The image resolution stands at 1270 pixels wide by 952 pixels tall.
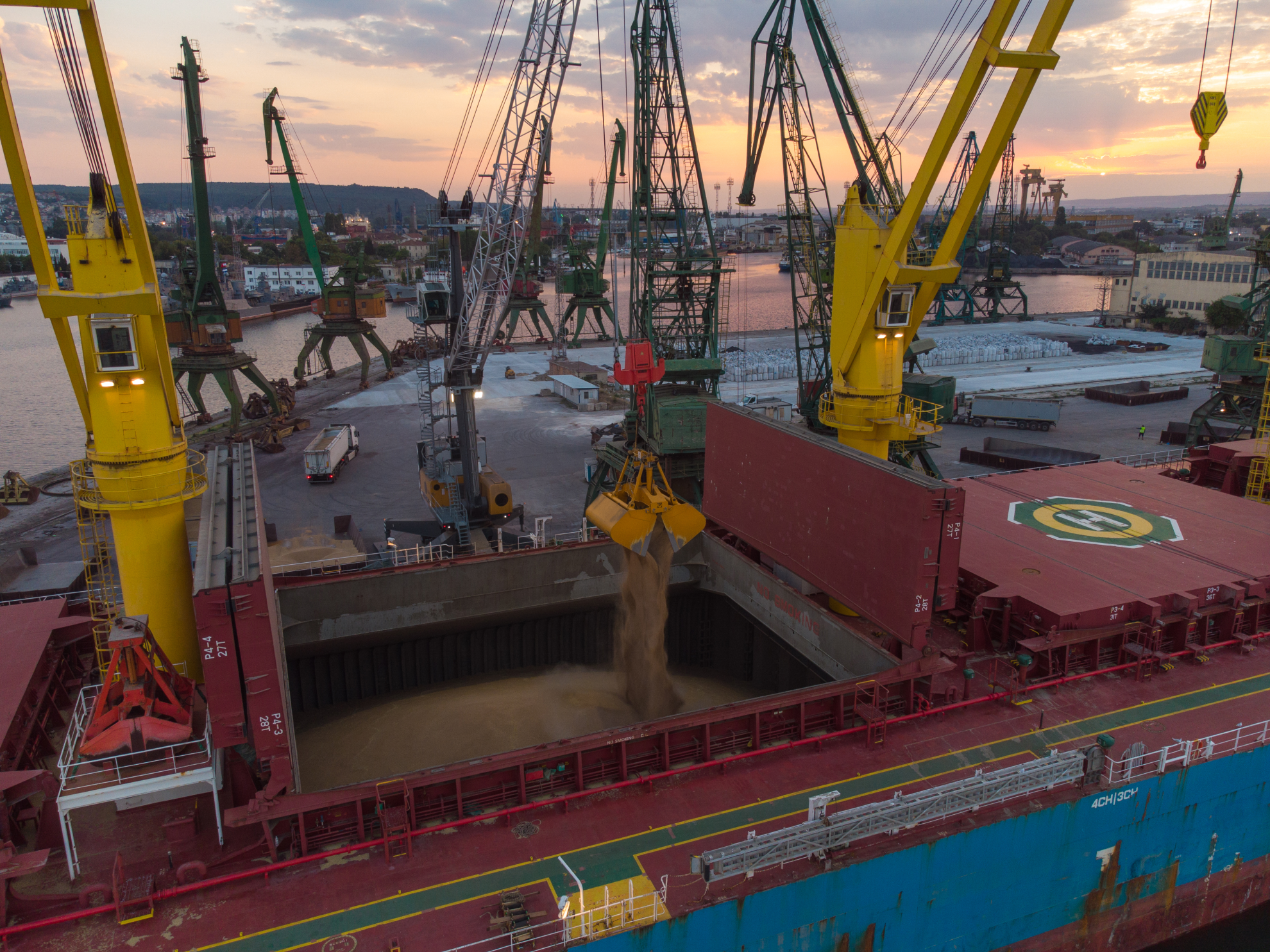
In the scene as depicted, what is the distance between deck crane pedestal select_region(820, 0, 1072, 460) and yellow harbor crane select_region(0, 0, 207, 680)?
15764 mm

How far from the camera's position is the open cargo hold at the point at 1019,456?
4169 cm

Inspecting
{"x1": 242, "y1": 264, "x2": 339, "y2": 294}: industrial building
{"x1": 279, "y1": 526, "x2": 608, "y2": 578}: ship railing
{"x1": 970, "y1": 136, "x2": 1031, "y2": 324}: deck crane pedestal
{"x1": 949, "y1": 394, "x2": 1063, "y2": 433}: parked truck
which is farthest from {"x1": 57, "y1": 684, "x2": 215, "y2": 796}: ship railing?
{"x1": 242, "y1": 264, "x2": 339, "y2": 294}: industrial building

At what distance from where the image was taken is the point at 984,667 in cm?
1795

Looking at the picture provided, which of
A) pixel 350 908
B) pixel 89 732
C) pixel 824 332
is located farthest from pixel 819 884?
pixel 824 332

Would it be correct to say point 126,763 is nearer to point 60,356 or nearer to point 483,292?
point 483,292

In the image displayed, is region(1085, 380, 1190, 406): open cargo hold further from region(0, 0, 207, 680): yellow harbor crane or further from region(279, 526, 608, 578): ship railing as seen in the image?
region(0, 0, 207, 680): yellow harbor crane

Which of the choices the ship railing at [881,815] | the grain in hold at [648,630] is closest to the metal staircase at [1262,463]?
the ship railing at [881,815]

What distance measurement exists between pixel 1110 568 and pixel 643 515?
12291 millimetres

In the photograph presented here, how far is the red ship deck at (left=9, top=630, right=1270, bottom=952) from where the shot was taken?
452 inches

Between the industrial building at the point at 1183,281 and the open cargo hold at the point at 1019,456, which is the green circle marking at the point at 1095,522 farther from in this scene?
the industrial building at the point at 1183,281

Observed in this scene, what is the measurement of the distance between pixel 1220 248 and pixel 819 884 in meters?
117

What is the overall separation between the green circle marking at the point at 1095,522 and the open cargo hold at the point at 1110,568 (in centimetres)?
5

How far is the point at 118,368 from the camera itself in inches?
518

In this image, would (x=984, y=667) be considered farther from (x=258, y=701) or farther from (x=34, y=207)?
(x=34, y=207)
